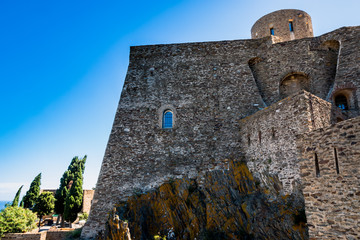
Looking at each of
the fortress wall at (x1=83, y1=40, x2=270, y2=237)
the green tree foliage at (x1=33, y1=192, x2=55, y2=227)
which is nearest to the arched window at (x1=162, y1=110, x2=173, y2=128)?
the fortress wall at (x1=83, y1=40, x2=270, y2=237)

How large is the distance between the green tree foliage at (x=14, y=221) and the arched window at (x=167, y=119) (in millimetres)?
12015

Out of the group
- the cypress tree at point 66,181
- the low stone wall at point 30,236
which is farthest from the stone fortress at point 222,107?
the cypress tree at point 66,181

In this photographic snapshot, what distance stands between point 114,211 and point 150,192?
2.13 m

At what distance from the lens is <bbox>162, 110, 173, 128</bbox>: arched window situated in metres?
16.2

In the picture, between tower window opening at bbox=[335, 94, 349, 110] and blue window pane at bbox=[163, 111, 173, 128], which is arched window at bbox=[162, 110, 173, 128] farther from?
tower window opening at bbox=[335, 94, 349, 110]

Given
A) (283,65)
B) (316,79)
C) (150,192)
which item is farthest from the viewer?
(283,65)

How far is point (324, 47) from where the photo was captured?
15.8m

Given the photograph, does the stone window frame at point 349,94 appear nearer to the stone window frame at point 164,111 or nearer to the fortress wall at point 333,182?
the fortress wall at point 333,182

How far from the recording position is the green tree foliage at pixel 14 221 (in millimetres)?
16688

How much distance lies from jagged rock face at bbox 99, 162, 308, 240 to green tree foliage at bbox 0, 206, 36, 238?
822cm

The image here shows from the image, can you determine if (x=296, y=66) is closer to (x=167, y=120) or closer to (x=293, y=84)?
(x=293, y=84)

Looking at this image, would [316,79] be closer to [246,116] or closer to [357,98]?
[357,98]

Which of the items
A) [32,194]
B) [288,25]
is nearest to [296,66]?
[288,25]

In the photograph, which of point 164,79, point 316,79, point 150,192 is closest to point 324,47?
point 316,79
